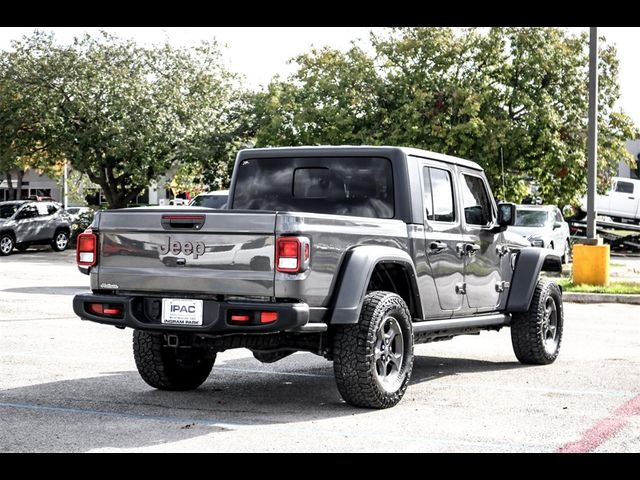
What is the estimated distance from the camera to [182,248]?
746cm

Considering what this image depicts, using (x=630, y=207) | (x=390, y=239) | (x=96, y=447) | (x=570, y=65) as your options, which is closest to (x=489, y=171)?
(x=570, y=65)

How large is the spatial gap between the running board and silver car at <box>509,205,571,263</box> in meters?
16.3

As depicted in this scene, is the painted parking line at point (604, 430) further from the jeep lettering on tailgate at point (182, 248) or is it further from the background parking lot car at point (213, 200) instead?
the background parking lot car at point (213, 200)

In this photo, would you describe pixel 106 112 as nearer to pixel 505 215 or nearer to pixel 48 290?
pixel 48 290

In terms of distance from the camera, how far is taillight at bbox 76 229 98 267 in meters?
7.82

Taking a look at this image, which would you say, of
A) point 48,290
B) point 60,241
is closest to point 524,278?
point 48,290

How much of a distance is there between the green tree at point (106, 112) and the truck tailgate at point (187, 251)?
28129 millimetres

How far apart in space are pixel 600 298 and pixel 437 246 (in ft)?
34.7

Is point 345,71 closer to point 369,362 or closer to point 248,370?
point 248,370

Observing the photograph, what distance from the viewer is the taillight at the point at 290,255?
23.2ft

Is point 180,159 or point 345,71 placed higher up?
point 345,71

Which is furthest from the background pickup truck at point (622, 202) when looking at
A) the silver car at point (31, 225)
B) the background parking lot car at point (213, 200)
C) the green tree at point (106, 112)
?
the background parking lot car at point (213, 200)

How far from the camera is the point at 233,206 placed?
30.4 feet
